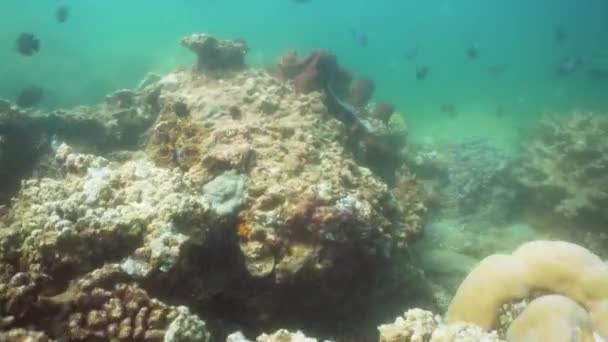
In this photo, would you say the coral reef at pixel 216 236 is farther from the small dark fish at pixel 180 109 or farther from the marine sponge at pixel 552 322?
the marine sponge at pixel 552 322

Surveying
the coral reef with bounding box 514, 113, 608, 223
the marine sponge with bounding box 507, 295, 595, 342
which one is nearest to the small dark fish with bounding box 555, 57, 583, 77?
the coral reef with bounding box 514, 113, 608, 223

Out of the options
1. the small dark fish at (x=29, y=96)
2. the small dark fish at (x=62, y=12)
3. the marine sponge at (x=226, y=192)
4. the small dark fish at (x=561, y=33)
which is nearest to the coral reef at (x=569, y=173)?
the small dark fish at (x=561, y=33)

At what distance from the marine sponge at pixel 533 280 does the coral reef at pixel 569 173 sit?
7.83m

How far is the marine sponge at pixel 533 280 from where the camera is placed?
3873 millimetres

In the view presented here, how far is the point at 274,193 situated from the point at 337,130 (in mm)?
3099

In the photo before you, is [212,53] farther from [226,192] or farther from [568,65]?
[568,65]

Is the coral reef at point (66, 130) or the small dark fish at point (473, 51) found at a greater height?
the small dark fish at point (473, 51)

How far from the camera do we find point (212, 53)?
10.6 m

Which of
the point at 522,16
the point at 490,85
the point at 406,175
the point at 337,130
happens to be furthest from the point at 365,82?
the point at 522,16

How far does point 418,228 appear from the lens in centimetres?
709

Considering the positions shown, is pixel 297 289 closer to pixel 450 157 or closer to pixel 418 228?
pixel 418 228

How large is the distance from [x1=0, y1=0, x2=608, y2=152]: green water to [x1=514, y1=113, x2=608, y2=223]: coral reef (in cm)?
437

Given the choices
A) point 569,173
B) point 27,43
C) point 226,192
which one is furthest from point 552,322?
point 27,43

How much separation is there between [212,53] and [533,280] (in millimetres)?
8715
